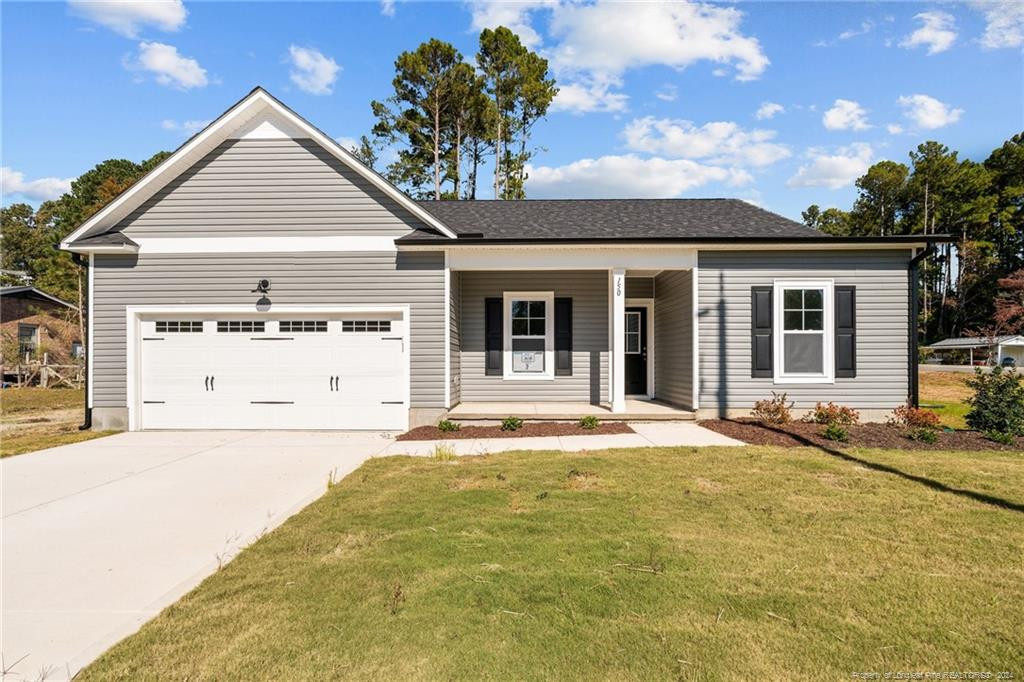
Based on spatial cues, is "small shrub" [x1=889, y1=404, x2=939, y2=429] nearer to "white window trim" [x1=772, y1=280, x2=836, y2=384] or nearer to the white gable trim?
"white window trim" [x1=772, y1=280, x2=836, y2=384]

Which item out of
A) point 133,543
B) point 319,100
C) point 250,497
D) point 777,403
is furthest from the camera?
point 319,100

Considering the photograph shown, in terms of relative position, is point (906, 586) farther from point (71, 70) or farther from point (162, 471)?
point (71, 70)

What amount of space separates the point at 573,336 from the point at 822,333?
4942mm

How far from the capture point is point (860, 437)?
7938 millimetres

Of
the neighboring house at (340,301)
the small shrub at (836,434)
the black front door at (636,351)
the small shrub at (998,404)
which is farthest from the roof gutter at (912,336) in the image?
the black front door at (636,351)

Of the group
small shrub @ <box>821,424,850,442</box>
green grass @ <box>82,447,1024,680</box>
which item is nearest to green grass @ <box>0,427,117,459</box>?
green grass @ <box>82,447,1024,680</box>

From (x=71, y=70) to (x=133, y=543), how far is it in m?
11.5

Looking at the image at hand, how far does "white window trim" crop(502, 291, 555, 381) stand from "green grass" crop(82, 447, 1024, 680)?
6.16 metres

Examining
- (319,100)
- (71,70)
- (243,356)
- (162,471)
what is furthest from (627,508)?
(319,100)

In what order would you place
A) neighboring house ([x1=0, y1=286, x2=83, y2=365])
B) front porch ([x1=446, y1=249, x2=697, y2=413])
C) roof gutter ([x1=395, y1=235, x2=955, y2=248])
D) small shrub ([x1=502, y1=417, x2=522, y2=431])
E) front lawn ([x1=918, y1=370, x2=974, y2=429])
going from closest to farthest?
small shrub ([x1=502, y1=417, x2=522, y2=431])
roof gutter ([x1=395, y1=235, x2=955, y2=248])
front lawn ([x1=918, y1=370, x2=974, y2=429])
front porch ([x1=446, y1=249, x2=697, y2=413])
neighboring house ([x1=0, y1=286, x2=83, y2=365])

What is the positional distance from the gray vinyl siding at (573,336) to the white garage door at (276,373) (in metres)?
2.33

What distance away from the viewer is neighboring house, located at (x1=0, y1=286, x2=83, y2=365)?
2269cm

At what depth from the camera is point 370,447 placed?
804 cm

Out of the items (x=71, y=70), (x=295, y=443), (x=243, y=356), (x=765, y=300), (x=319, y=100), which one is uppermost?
(x=319, y=100)
